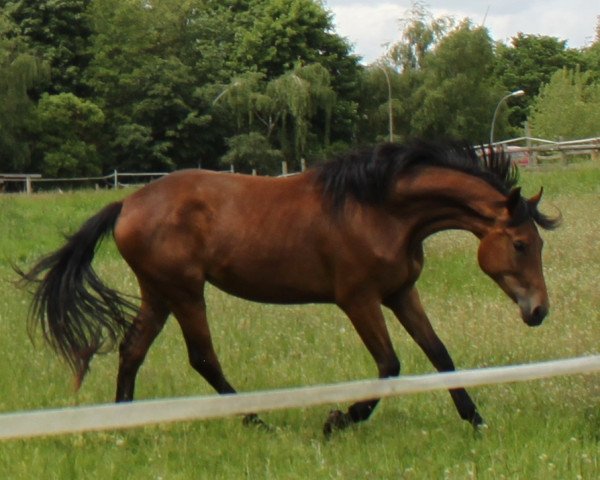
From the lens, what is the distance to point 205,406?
3.77 m

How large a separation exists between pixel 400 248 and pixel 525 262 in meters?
0.76

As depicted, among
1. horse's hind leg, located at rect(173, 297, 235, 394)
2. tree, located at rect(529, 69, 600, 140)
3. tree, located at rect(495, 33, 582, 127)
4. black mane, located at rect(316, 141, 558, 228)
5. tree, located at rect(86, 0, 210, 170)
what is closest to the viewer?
black mane, located at rect(316, 141, 558, 228)

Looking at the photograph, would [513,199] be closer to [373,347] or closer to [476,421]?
[373,347]

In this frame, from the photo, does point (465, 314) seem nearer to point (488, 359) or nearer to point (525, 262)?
point (488, 359)

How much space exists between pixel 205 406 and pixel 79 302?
417 centimetres

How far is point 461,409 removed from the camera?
7078mm

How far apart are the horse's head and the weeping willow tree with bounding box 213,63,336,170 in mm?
49046

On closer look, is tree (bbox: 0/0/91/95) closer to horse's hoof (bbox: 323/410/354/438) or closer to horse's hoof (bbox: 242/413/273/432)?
horse's hoof (bbox: 242/413/273/432)

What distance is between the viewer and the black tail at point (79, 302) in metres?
7.70

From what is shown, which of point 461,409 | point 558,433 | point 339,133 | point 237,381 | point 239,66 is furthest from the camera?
point 239,66

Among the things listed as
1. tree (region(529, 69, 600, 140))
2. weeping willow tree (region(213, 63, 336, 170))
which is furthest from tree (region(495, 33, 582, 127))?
weeping willow tree (region(213, 63, 336, 170))

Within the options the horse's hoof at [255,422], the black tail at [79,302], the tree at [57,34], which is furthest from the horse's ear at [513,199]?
the tree at [57,34]

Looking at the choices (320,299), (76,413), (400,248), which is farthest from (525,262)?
(76,413)

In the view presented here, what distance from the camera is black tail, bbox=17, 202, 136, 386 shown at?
7.70m
